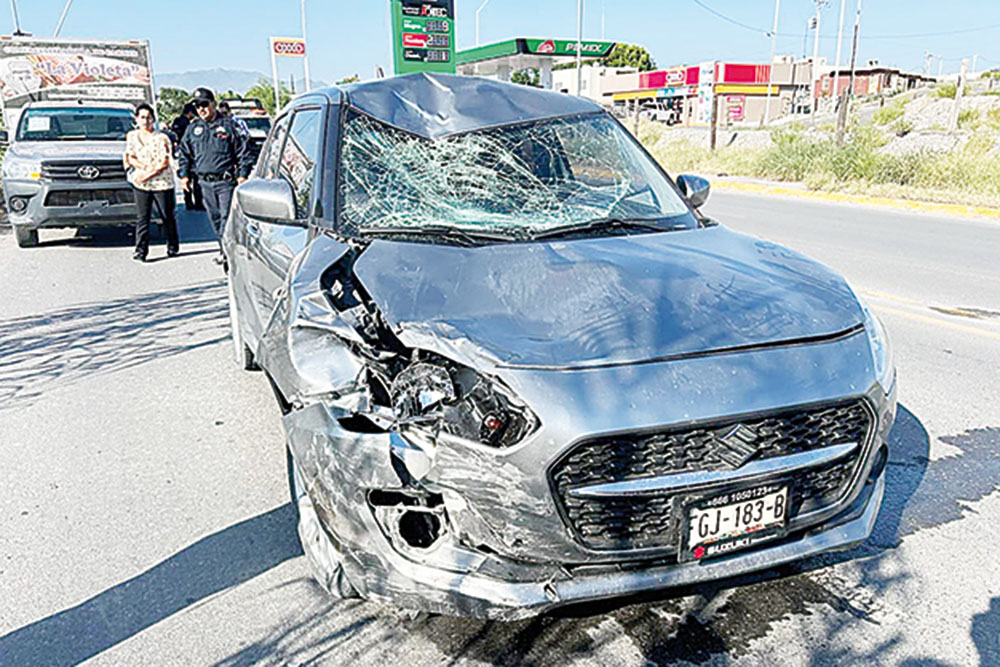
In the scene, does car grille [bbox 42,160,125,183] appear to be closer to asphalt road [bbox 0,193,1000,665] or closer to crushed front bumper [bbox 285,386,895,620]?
asphalt road [bbox 0,193,1000,665]

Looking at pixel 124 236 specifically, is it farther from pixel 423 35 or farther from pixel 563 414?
pixel 423 35

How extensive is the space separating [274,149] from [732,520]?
12.3 feet

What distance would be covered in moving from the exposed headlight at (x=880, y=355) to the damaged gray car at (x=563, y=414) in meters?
0.01

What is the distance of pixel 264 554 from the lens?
10.6 feet

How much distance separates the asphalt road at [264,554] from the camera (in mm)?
2662

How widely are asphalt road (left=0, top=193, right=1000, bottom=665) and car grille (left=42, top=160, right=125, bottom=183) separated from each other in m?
4.40

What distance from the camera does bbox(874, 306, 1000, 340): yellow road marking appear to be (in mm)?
6059

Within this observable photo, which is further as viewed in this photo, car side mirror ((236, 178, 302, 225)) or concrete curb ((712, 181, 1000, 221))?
concrete curb ((712, 181, 1000, 221))

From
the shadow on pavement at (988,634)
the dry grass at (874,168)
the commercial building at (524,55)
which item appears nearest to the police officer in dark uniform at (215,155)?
the shadow on pavement at (988,634)

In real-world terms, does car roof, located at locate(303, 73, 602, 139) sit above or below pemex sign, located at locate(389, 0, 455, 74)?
below

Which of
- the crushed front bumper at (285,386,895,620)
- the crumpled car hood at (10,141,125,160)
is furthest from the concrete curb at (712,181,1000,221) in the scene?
the crushed front bumper at (285,386,895,620)

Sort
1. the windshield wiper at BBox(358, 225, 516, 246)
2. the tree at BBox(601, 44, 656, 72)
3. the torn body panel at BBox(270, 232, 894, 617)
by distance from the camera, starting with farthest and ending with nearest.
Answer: the tree at BBox(601, 44, 656, 72)
the windshield wiper at BBox(358, 225, 516, 246)
the torn body panel at BBox(270, 232, 894, 617)

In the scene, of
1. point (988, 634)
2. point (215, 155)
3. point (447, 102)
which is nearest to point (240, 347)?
point (447, 102)

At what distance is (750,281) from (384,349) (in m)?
1.34
